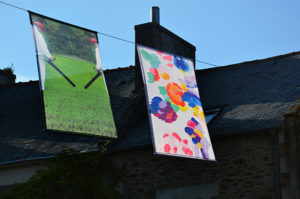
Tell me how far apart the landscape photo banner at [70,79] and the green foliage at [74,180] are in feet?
3.13

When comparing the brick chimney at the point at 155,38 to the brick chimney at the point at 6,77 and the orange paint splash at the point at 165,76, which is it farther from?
the brick chimney at the point at 6,77

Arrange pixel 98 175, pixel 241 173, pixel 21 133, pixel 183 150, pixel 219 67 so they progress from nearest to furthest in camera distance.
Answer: pixel 183 150, pixel 241 173, pixel 98 175, pixel 21 133, pixel 219 67

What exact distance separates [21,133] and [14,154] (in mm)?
998

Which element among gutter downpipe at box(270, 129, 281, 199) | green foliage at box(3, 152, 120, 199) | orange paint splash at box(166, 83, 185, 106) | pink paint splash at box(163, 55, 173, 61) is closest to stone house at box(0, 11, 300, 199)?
gutter downpipe at box(270, 129, 281, 199)

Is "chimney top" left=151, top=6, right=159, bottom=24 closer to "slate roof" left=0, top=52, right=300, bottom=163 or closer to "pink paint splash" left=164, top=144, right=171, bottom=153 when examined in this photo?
"slate roof" left=0, top=52, right=300, bottom=163

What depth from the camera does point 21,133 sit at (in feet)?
40.7

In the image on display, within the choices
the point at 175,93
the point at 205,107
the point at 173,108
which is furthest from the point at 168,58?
the point at 205,107

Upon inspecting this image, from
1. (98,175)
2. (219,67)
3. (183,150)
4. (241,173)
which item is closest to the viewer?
(183,150)

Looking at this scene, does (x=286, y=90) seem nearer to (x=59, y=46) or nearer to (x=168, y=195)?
(x=168, y=195)

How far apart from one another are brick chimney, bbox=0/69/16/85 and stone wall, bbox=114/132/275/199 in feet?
23.4

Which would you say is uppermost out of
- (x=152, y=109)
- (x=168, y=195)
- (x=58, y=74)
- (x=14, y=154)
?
(x=58, y=74)

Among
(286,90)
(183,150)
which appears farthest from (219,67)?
(183,150)

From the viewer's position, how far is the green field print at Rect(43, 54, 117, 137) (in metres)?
9.60

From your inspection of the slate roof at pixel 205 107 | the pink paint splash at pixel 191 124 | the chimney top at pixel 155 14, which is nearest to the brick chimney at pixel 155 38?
the chimney top at pixel 155 14
